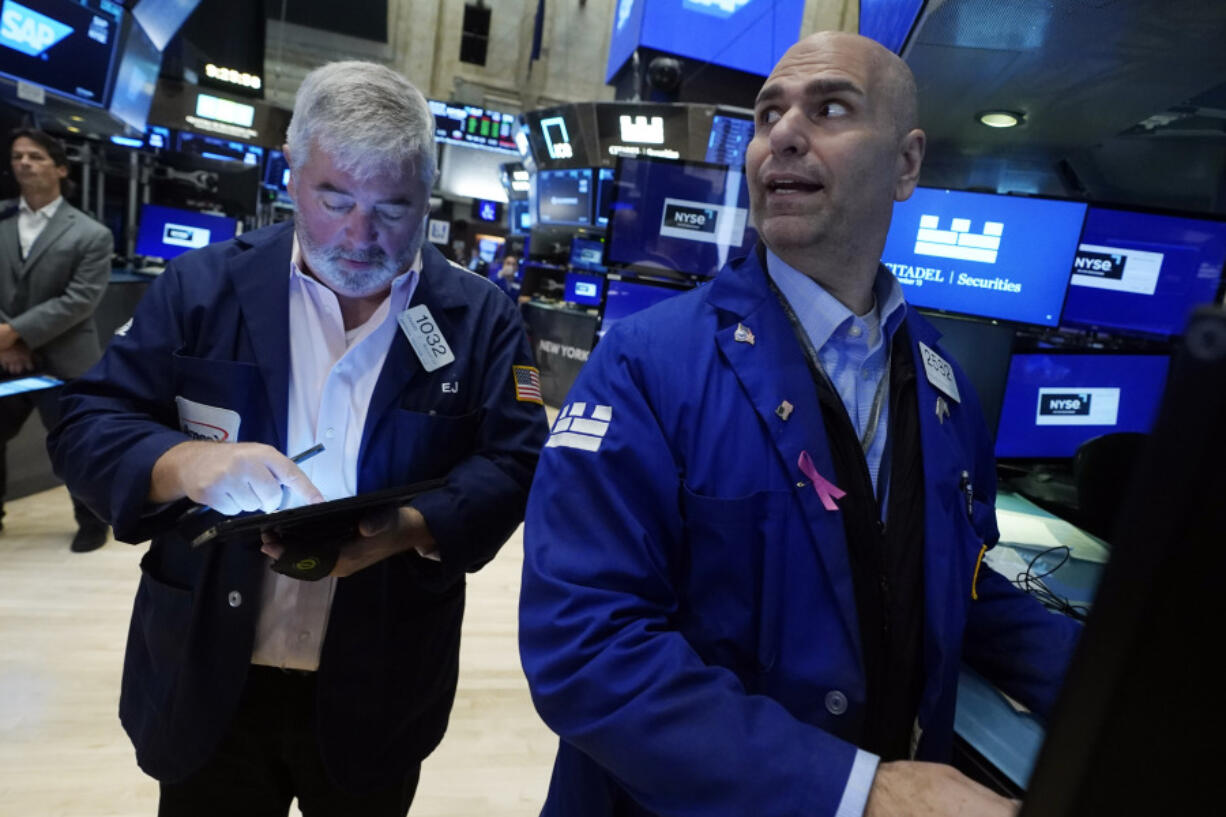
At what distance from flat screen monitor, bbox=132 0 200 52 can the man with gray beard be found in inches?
243

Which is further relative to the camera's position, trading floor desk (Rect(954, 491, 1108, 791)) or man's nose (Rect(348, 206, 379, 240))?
man's nose (Rect(348, 206, 379, 240))

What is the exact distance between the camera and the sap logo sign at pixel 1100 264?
2.30 meters

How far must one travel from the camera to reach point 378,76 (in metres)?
1.23

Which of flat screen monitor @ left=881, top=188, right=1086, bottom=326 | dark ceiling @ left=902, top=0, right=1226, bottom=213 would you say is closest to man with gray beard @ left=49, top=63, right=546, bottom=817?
dark ceiling @ left=902, top=0, right=1226, bottom=213

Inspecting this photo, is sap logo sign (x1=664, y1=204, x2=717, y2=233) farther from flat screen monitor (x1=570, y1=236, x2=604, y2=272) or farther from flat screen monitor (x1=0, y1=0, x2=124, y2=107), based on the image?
flat screen monitor (x1=570, y1=236, x2=604, y2=272)

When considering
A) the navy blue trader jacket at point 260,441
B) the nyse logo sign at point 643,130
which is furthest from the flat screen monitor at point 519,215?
the navy blue trader jacket at point 260,441

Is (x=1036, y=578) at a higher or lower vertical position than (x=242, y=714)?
higher

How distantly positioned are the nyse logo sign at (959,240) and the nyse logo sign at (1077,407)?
548 millimetres

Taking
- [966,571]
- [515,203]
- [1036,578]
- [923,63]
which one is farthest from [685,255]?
[515,203]

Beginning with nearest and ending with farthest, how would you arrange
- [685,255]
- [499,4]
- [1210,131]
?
[1210,131], [685,255], [499,4]

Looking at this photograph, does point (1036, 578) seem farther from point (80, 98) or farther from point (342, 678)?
point (80, 98)

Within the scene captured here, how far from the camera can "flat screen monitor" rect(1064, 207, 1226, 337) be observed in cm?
225

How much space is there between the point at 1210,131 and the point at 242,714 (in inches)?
150

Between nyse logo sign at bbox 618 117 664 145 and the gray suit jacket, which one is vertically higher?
nyse logo sign at bbox 618 117 664 145
